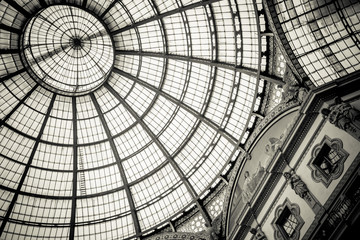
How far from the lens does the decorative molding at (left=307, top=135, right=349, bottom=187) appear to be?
15.4 metres

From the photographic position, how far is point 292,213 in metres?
17.5

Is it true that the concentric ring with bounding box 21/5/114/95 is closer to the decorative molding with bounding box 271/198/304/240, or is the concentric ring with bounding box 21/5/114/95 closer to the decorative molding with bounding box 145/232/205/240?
the decorative molding with bounding box 145/232/205/240

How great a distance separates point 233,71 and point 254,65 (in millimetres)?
1935

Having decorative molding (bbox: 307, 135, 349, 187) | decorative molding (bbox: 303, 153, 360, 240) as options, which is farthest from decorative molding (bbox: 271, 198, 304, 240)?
decorative molding (bbox: 307, 135, 349, 187)

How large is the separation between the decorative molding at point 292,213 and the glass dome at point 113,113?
6192 millimetres

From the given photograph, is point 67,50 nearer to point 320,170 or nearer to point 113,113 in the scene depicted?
point 113,113

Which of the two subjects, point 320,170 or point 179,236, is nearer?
point 320,170

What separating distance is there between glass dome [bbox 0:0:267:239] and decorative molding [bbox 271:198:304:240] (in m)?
6.19

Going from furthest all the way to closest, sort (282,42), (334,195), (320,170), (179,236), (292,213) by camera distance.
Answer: (179,236) < (282,42) < (292,213) < (320,170) < (334,195)

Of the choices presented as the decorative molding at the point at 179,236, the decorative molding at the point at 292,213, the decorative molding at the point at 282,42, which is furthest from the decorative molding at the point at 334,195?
the decorative molding at the point at 179,236

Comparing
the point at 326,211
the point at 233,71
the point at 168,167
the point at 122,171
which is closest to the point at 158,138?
the point at 168,167

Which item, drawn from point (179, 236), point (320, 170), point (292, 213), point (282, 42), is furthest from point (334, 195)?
point (179, 236)

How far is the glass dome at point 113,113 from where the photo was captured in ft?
79.7

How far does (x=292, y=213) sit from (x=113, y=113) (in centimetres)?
1794
